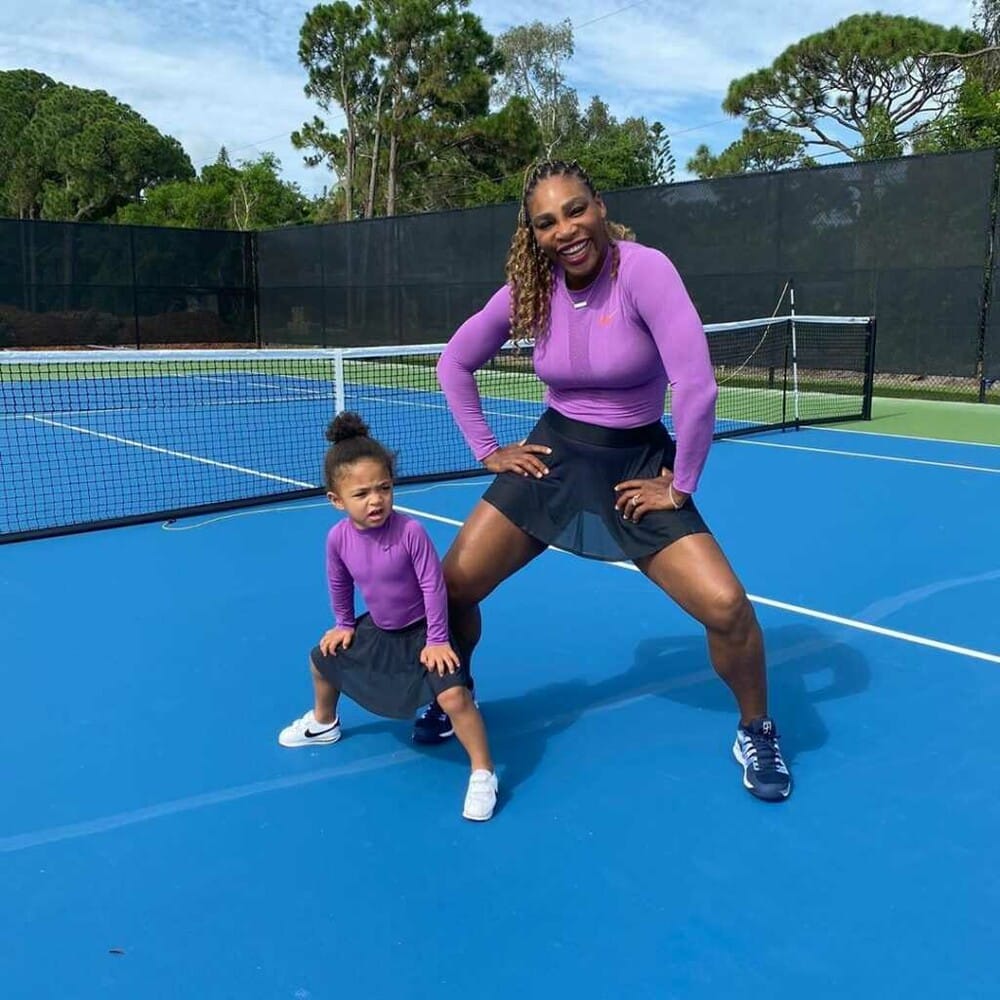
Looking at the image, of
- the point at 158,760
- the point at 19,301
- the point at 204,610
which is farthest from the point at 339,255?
the point at 158,760

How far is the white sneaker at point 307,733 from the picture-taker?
3.21 metres

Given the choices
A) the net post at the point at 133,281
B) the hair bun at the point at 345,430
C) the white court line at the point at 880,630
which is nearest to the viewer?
the hair bun at the point at 345,430

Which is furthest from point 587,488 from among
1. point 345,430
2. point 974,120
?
point 974,120

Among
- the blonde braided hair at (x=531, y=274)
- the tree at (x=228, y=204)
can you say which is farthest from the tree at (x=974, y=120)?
the tree at (x=228, y=204)

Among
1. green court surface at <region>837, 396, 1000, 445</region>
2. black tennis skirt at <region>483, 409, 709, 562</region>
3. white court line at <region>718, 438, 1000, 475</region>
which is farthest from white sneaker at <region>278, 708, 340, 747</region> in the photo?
green court surface at <region>837, 396, 1000, 445</region>

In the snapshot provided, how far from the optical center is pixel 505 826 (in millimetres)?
2746

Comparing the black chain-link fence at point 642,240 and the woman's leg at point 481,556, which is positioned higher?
the black chain-link fence at point 642,240

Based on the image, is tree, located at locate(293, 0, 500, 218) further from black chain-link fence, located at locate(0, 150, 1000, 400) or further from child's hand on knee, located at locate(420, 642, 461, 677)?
child's hand on knee, located at locate(420, 642, 461, 677)

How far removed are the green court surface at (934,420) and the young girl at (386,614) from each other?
27.1 ft

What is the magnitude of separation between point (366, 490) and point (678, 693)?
149 cm

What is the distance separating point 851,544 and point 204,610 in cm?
345

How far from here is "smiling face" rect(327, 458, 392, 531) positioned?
9.22 feet

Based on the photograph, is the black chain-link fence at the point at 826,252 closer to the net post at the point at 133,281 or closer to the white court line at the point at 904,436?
the white court line at the point at 904,436

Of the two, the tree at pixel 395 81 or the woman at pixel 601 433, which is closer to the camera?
the woman at pixel 601 433
